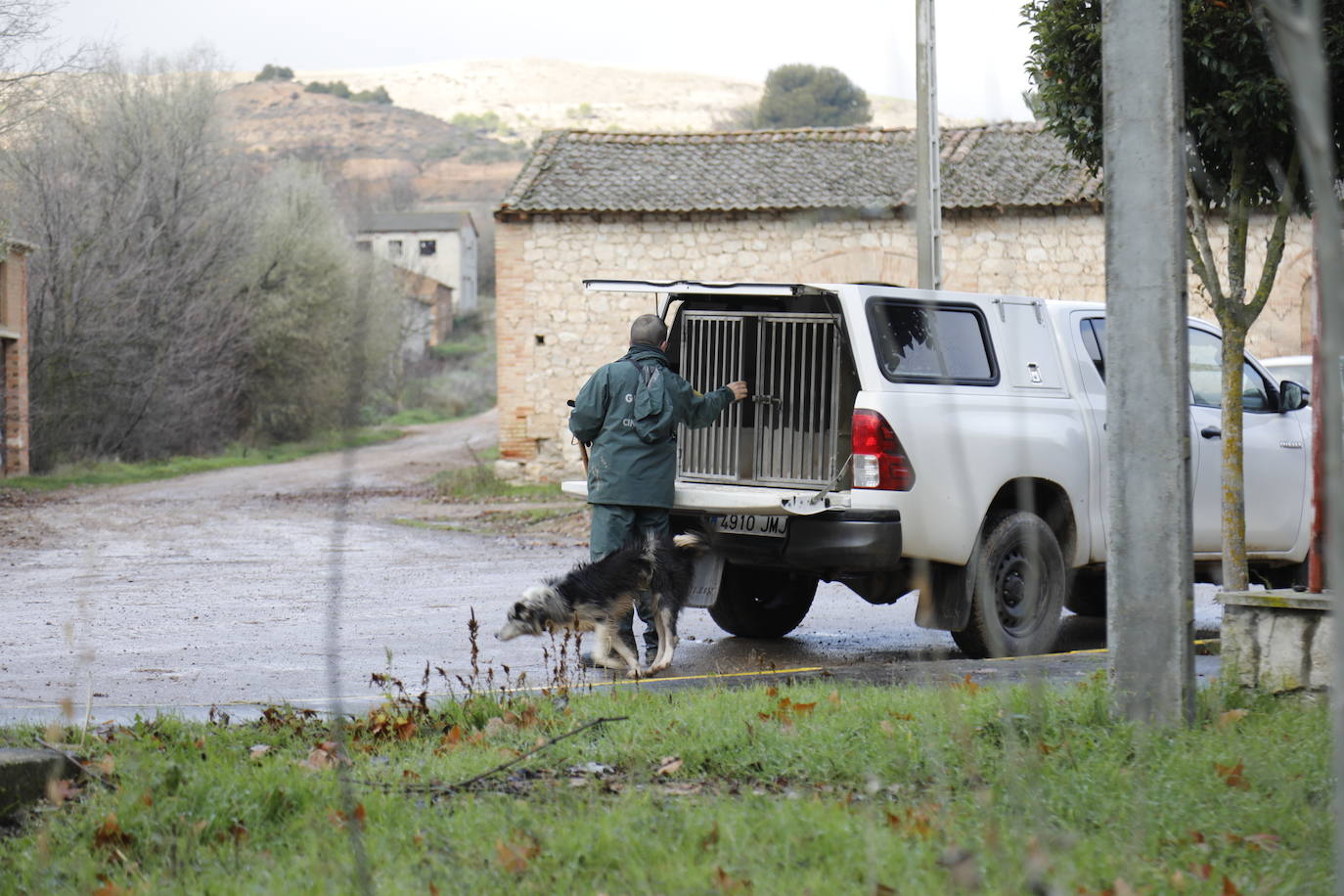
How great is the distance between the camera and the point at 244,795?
4.92 metres

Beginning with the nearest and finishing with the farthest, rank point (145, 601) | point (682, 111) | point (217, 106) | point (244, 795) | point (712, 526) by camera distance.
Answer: point (244, 795) → point (712, 526) → point (145, 601) → point (217, 106) → point (682, 111)

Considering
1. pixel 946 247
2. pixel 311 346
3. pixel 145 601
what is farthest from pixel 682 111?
pixel 145 601

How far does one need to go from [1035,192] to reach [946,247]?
167 cm

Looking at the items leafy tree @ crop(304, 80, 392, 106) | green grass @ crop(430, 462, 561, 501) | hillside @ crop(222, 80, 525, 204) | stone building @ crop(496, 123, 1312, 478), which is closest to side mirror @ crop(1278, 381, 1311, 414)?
stone building @ crop(496, 123, 1312, 478)

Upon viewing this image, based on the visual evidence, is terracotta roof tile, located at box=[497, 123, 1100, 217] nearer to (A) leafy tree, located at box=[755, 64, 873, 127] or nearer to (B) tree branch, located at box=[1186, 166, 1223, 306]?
(B) tree branch, located at box=[1186, 166, 1223, 306]

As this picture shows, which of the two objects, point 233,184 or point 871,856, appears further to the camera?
point 233,184

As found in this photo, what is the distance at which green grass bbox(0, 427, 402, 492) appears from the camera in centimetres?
2956

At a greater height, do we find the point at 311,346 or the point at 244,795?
the point at 311,346

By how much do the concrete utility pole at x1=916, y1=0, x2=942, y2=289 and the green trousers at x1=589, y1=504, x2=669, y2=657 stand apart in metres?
6.20

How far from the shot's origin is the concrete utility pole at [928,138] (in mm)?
14234

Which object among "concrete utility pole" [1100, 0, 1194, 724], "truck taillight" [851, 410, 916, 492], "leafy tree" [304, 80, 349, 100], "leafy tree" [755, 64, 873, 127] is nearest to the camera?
"concrete utility pole" [1100, 0, 1194, 724]

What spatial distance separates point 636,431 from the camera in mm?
8492

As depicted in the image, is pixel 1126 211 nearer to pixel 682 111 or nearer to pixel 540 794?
pixel 540 794

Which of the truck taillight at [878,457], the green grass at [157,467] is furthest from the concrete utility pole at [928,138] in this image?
the green grass at [157,467]
